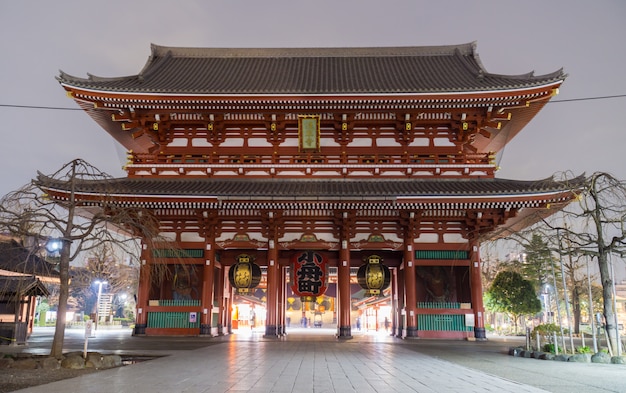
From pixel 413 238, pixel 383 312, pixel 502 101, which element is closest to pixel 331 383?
pixel 413 238

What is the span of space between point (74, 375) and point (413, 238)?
1583 cm

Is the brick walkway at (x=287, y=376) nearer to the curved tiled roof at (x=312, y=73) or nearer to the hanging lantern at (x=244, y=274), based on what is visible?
the hanging lantern at (x=244, y=274)

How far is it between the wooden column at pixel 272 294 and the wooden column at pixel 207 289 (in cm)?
272

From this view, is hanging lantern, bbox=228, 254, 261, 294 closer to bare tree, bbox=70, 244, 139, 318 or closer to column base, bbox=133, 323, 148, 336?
column base, bbox=133, 323, 148, 336

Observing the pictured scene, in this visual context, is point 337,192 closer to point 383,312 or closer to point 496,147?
point 496,147

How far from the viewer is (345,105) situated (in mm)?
21922

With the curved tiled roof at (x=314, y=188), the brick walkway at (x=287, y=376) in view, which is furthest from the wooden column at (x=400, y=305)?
the brick walkway at (x=287, y=376)

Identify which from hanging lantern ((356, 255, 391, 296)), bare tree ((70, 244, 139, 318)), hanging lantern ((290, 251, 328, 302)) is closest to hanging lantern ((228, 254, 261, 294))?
hanging lantern ((290, 251, 328, 302))

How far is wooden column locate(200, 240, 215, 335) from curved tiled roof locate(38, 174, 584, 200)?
3316 millimetres

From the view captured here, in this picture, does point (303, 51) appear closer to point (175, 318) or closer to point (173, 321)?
point (175, 318)

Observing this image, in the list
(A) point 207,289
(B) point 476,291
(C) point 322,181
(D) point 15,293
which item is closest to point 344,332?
(B) point 476,291

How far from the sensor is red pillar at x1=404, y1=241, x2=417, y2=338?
2170 cm

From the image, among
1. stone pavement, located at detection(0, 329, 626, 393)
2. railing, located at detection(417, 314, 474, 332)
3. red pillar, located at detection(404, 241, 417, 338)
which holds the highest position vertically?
red pillar, located at detection(404, 241, 417, 338)

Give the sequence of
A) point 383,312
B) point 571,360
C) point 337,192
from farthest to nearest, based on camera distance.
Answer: point 383,312, point 337,192, point 571,360
